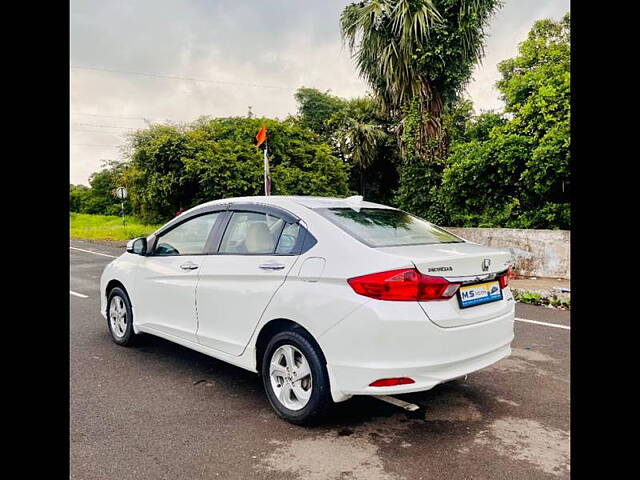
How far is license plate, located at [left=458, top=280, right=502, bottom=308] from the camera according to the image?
3.08 meters

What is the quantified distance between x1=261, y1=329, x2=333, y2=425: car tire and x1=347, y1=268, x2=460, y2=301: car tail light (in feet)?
1.83

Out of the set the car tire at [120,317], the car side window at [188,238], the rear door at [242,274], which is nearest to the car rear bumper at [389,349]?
the rear door at [242,274]

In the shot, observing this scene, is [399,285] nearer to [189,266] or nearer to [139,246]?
[189,266]

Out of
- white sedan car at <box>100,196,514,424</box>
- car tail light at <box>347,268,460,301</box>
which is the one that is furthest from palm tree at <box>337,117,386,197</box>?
car tail light at <box>347,268,460,301</box>

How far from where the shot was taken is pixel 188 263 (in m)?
4.15

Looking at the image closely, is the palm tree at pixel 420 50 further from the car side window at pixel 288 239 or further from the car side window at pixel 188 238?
the car side window at pixel 288 239

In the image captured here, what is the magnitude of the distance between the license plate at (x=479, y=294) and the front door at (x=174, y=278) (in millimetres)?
2154

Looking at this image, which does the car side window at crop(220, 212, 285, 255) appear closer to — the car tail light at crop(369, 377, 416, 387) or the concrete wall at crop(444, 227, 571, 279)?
the car tail light at crop(369, 377, 416, 387)

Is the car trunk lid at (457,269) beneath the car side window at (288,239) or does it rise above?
beneath

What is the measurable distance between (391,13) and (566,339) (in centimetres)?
1197

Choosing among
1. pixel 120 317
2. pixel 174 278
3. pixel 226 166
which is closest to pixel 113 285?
pixel 120 317

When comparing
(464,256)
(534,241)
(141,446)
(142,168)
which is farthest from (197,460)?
(142,168)

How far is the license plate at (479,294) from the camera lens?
3076 mm
